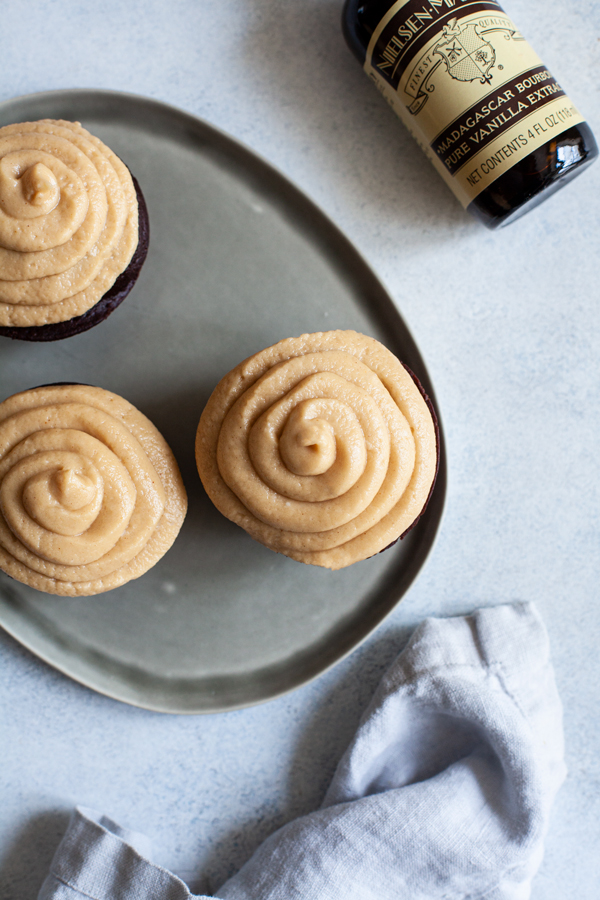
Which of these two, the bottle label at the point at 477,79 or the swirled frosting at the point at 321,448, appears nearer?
the swirled frosting at the point at 321,448

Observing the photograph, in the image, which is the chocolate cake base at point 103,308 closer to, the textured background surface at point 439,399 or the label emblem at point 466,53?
the textured background surface at point 439,399

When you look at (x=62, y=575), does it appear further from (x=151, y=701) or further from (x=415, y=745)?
(x=415, y=745)

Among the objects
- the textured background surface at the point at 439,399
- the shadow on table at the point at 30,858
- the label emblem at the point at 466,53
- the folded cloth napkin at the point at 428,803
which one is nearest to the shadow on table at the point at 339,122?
the textured background surface at the point at 439,399

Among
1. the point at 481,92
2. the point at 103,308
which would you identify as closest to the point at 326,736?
the point at 103,308

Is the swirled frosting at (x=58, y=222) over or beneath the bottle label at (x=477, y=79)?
over

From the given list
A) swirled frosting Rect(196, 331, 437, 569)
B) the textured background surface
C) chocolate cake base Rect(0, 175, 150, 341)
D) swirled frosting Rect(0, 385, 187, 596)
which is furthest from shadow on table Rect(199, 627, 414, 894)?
chocolate cake base Rect(0, 175, 150, 341)

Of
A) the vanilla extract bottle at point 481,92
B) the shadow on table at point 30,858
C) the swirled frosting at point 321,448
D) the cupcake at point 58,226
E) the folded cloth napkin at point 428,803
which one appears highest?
the cupcake at point 58,226
